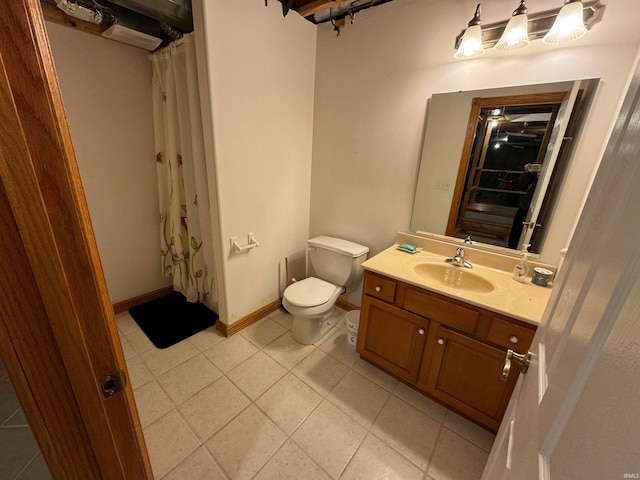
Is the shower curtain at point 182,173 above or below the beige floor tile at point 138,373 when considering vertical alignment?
above

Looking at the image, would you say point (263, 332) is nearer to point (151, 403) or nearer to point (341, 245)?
point (151, 403)

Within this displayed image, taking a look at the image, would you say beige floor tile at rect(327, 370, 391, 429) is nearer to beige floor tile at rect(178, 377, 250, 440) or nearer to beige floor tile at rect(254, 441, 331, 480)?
beige floor tile at rect(254, 441, 331, 480)

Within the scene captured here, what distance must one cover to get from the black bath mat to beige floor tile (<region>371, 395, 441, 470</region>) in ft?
4.89

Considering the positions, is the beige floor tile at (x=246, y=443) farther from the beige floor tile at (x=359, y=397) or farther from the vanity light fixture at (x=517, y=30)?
the vanity light fixture at (x=517, y=30)

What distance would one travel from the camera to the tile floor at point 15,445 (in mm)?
A: 699

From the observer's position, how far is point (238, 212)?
1.83 metres

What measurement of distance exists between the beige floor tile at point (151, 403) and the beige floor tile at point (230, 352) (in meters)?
0.33

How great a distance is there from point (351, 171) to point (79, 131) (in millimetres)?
1973

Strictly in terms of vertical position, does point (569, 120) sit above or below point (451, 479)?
above

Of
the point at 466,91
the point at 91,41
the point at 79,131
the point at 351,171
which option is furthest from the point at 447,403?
the point at 91,41

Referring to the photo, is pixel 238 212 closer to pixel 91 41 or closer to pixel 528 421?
pixel 91 41

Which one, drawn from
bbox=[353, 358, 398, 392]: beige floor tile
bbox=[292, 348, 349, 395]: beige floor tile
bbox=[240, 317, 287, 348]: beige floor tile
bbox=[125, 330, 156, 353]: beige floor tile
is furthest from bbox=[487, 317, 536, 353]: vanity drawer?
bbox=[125, 330, 156, 353]: beige floor tile

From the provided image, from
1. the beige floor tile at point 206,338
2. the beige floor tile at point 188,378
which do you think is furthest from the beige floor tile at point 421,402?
the beige floor tile at point 206,338

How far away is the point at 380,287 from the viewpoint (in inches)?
60.3
